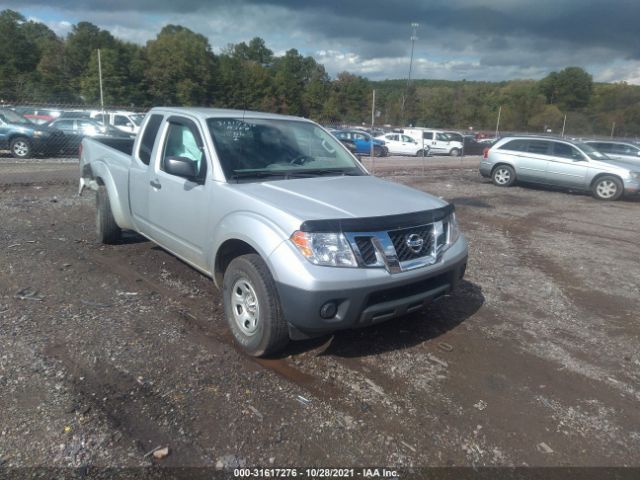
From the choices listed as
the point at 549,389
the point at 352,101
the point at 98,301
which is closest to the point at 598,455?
the point at 549,389

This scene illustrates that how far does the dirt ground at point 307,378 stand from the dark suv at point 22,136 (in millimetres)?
12379

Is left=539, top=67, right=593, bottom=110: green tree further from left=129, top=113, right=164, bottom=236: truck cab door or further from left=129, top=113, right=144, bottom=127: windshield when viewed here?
left=129, top=113, right=164, bottom=236: truck cab door

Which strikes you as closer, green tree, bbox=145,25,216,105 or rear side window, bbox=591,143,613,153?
rear side window, bbox=591,143,613,153

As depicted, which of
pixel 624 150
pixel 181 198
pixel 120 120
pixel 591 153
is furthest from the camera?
pixel 120 120

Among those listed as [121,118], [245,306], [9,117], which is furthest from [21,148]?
[245,306]

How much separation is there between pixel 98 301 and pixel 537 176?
13319 mm

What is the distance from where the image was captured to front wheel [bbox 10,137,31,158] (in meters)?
16.0

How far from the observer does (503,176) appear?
1514cm

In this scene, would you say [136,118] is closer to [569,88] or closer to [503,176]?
[503,176]

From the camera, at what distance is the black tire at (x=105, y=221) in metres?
5.97

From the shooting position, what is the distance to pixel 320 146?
4.82m

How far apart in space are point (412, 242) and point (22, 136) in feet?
55.3

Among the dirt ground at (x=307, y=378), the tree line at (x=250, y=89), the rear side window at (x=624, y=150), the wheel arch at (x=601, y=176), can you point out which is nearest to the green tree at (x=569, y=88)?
the tree line at (x=250, y=89)

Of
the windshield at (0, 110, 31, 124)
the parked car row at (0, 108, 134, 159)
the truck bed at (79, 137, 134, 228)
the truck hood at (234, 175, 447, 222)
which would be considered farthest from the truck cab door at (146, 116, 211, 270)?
the windshield at (0, 110, 31, 124)
